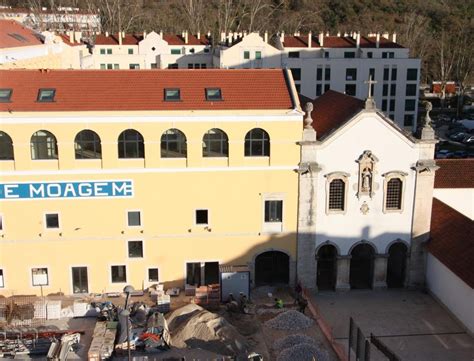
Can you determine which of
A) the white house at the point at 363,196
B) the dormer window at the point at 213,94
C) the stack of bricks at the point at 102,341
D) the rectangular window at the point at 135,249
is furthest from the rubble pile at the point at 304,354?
the dormer window at the point at 213,94

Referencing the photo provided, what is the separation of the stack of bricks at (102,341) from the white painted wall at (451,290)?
738 inches

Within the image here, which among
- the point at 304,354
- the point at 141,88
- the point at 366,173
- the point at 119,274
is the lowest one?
the point at 304,354

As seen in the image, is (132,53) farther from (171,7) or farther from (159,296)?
(159,296)

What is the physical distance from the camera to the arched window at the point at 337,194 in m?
34.2

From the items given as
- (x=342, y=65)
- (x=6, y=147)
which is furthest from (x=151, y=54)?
(x=6, y=147)

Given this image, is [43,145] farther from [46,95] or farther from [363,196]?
[363,196]

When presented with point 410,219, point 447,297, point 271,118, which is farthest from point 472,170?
point 271,118

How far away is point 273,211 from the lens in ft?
112

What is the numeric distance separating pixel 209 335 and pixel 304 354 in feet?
15.9

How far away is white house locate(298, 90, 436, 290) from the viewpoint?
33500mm

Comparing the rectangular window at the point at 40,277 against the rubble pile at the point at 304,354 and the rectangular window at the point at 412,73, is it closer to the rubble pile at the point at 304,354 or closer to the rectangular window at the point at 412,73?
the rubble pile at the point at 304,354

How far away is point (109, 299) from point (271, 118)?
14.4 m

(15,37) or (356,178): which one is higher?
(15,37)

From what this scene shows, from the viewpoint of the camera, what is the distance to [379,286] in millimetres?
35719
